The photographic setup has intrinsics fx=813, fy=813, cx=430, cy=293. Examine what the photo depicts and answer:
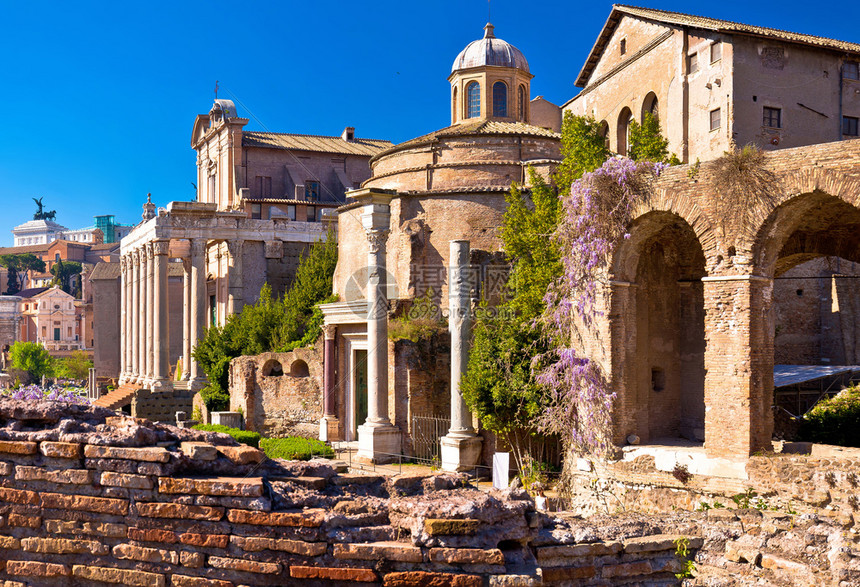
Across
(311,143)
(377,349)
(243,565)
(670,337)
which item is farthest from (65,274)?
(243,565)

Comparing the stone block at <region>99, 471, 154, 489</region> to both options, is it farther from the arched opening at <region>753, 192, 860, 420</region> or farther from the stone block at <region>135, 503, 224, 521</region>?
the arched opening at <region>753, 192, 860, 420</region>

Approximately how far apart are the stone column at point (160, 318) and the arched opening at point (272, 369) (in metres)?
9.97

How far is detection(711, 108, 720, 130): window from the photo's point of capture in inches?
754

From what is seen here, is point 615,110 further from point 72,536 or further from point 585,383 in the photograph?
point 72,536

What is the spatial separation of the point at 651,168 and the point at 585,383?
4.03 metres

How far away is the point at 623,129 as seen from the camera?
2264 centimetres

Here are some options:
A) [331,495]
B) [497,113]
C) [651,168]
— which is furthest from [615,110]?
[331,495]

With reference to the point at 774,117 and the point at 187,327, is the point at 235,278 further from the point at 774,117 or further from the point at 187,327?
the point at 774,117

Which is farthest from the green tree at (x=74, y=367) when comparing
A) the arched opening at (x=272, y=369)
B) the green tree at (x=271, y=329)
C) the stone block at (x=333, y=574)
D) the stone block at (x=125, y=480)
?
the stone block at (x=333, y=574)

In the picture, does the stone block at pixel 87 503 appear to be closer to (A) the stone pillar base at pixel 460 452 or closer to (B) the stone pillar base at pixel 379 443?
(A) the stone pillar base at pixel 460 452

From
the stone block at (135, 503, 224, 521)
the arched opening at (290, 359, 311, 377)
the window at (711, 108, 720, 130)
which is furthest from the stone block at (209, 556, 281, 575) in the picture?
the arched opening at (290, 359, 311, 377)

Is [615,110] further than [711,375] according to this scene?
Yes

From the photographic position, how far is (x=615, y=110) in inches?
897

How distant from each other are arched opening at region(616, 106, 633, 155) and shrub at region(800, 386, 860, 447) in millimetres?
8904
